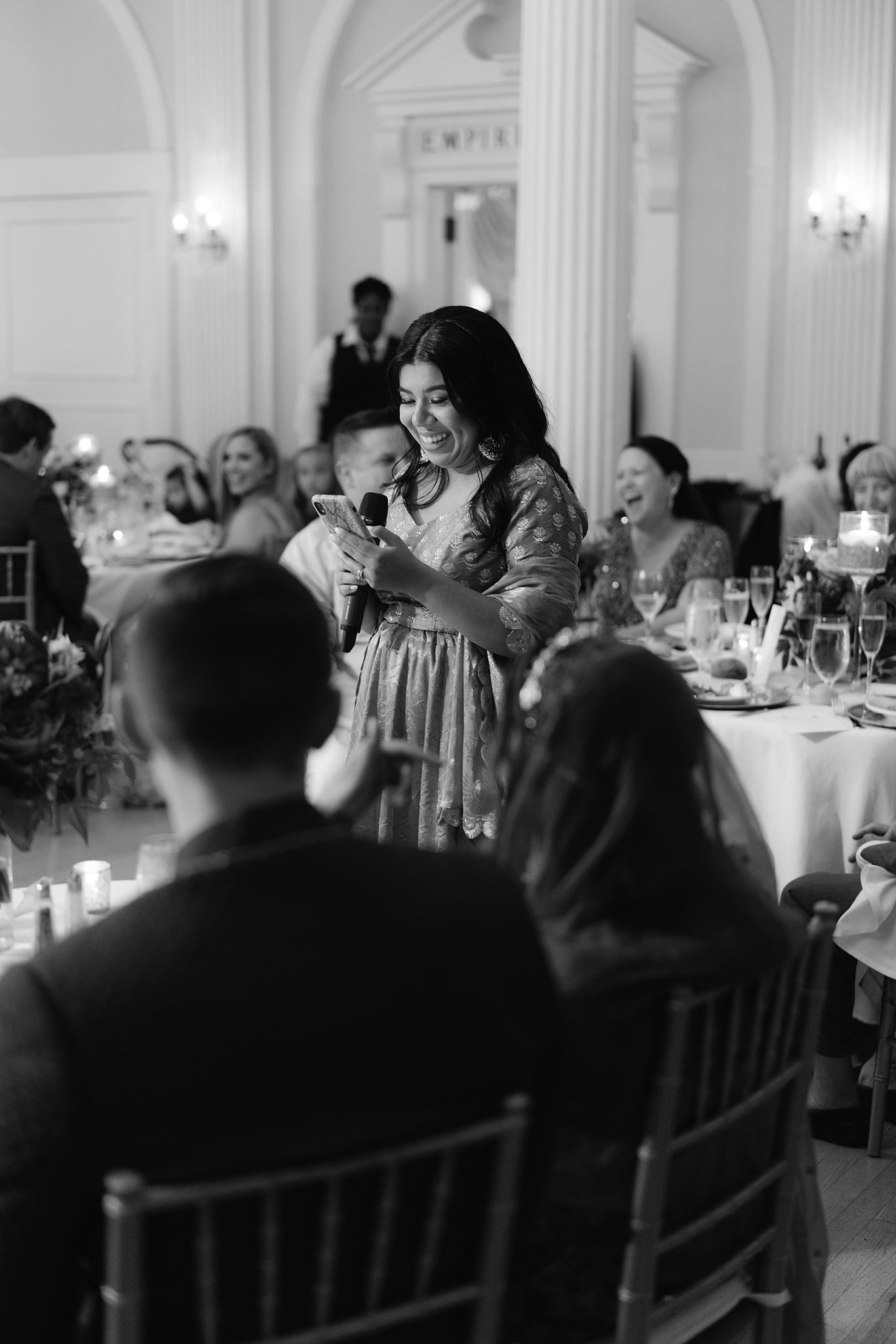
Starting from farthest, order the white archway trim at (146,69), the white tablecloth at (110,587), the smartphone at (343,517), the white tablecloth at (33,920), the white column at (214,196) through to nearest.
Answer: the white archway trim at (146,69), the white column at (214,196), the white tablecloth at (110,587), the smartphone at (343,517), the white tablecloth at (33,920)

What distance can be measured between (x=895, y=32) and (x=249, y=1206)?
8184 millimetres

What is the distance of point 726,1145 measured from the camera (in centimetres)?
163

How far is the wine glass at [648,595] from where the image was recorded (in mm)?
4223

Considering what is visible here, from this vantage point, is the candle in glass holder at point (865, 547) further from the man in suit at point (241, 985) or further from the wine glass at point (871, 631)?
the man in suit at point (241, 985)

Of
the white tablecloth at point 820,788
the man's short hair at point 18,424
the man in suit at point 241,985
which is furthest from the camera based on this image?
the man's short hair at point 18,424

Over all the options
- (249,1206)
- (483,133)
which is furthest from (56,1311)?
(483,133)

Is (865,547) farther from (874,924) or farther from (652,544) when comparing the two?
(874,924)

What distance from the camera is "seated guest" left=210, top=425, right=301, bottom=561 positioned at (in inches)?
234

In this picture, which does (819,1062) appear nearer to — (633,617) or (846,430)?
(633,617)

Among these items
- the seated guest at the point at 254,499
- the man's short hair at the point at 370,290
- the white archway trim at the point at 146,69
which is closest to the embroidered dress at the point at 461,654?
the seated guest at the point at 254,499

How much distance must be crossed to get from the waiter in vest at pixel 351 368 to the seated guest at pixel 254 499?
8.00 ft

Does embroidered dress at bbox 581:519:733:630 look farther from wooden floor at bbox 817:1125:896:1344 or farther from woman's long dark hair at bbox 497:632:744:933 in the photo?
woman's long dark hair at bbox 497:632:744:933

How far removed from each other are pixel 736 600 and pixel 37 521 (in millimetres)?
2412

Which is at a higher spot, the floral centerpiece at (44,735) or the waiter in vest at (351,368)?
the waiter in vest at (351,368)
